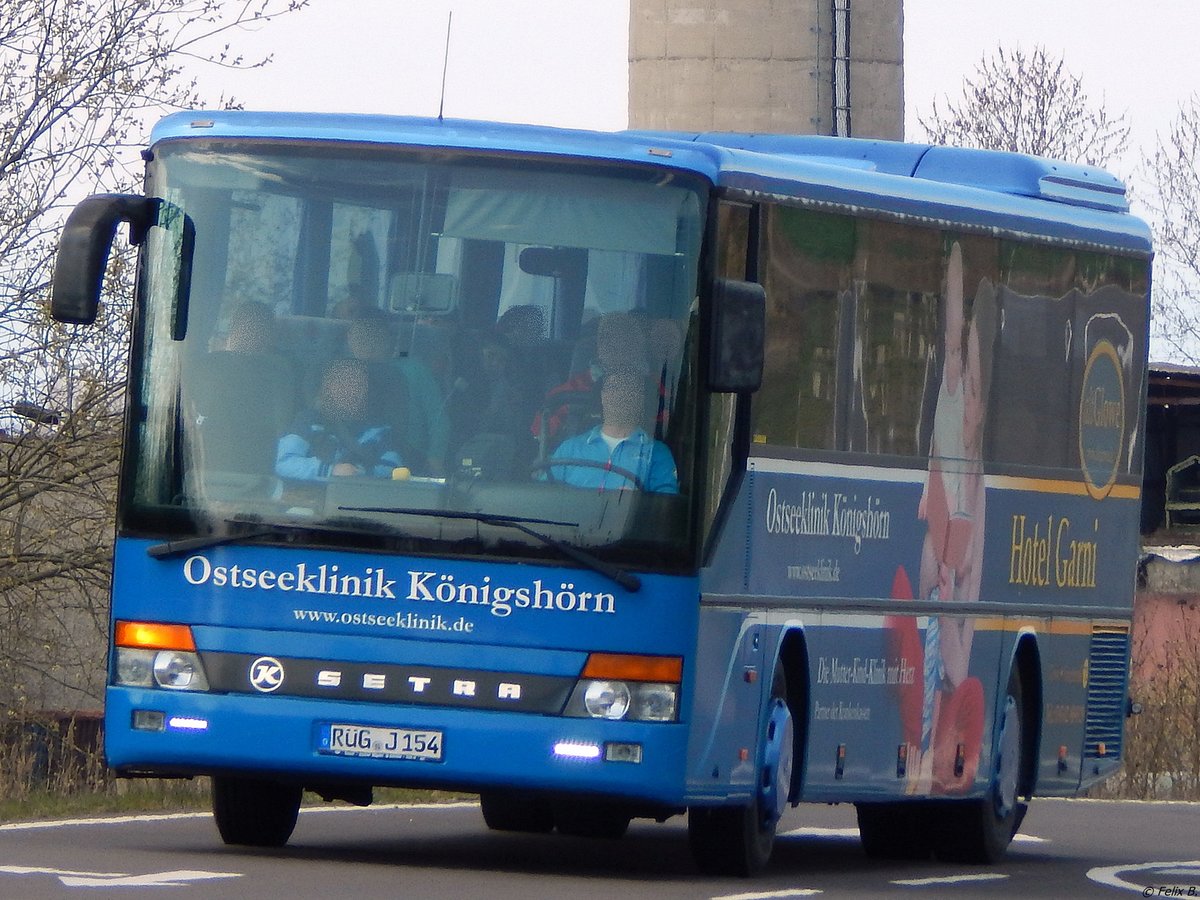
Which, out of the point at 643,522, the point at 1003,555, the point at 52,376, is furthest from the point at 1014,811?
the point at 52,376

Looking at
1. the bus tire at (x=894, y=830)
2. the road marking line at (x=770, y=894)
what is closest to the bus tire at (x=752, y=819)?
the road marking line at (x=770, y=894)

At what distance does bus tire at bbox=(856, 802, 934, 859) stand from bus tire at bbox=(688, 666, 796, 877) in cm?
314

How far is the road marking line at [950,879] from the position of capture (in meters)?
13.7

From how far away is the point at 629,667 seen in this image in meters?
11.8

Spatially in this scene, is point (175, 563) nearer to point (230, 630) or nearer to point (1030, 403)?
point (230, 630)

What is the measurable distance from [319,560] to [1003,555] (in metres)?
4.59

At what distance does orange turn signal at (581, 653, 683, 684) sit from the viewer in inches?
463

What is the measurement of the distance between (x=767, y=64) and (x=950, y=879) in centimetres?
2083

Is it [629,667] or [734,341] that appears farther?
[734,341]

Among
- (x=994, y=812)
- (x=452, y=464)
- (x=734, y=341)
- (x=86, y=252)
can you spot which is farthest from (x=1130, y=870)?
(x=86, y=252)

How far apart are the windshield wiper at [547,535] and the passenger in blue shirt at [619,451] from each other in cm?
21

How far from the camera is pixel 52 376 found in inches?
867

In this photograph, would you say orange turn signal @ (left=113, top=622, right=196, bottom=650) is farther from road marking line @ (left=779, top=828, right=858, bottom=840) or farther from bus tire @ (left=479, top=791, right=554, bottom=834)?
road marking line @ (left=779, top=828, right=858, bottom=840)

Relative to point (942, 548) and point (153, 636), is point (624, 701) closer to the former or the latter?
point (153, 636)
